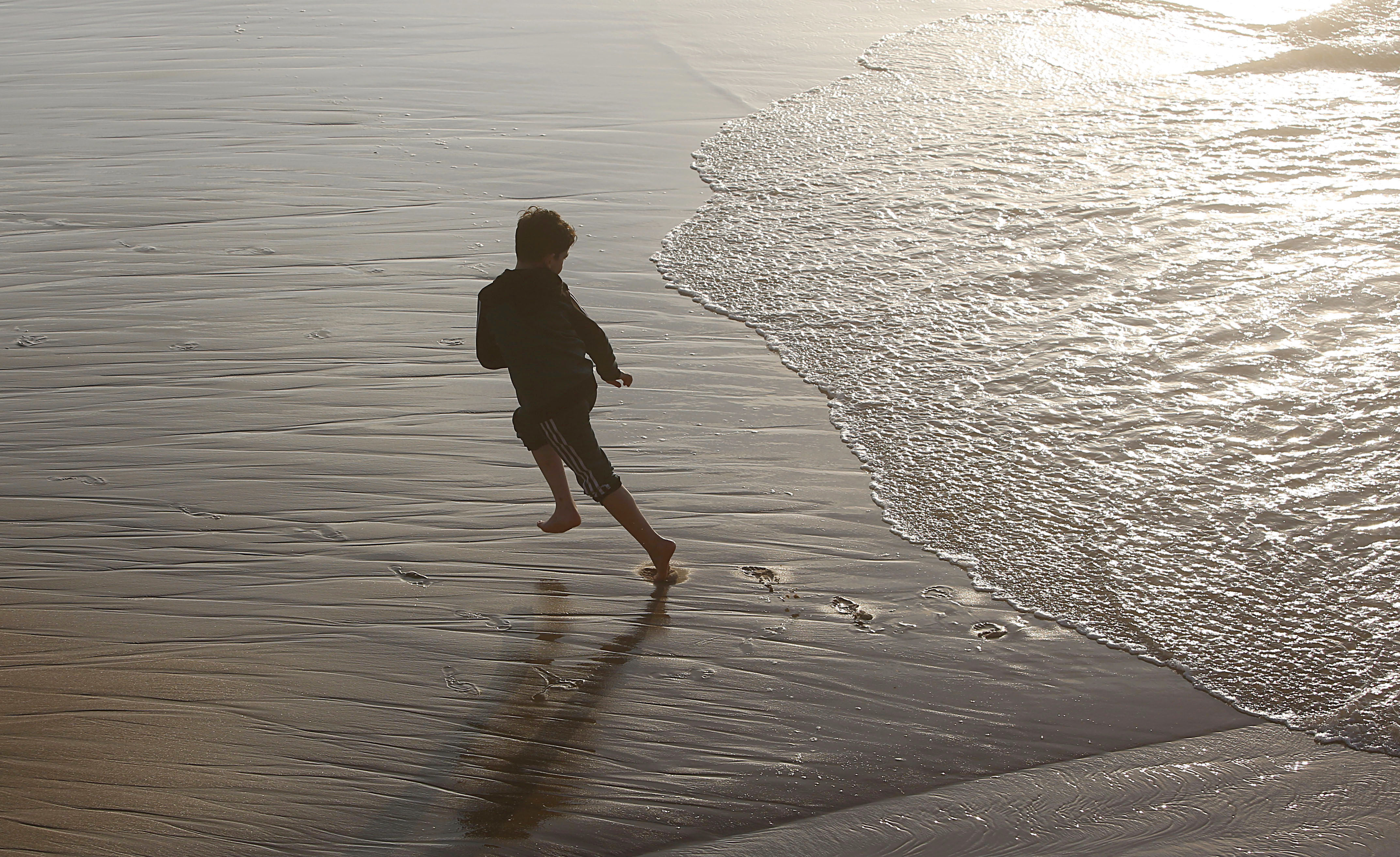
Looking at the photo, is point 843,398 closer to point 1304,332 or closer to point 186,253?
point 1304,332

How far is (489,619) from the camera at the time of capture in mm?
3506

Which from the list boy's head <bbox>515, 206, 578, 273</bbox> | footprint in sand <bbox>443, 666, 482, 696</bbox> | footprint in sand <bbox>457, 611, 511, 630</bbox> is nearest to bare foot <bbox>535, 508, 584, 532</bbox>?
footprint in sand <bbox>457, 611, 511, 630</bbox>

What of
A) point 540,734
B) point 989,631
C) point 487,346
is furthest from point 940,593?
point 487,346

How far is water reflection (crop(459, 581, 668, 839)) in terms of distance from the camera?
2.79 m

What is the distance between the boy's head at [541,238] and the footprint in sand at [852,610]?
1403 mm

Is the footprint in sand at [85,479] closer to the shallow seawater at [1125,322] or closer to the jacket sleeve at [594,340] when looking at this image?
the jacket sleeve at [594,340]

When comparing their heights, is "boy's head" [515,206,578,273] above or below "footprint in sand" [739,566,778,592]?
above

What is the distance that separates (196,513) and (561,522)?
1.35 m

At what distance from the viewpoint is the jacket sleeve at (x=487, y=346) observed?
358 cm

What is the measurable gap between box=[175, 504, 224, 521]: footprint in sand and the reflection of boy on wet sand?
119 cm

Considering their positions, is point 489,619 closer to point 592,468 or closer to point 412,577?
point 412,577

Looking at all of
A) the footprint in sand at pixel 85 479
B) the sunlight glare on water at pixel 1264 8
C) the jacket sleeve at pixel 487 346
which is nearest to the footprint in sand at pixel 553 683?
the jacket sleeve at pixel 487 346

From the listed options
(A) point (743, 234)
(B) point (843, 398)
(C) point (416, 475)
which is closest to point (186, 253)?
(C) point (416, 475)

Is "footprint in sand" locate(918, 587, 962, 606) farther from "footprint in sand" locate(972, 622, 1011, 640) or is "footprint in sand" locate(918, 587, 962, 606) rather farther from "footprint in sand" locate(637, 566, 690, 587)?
"footprint in sand" locate(637, 566, 690, 587)
